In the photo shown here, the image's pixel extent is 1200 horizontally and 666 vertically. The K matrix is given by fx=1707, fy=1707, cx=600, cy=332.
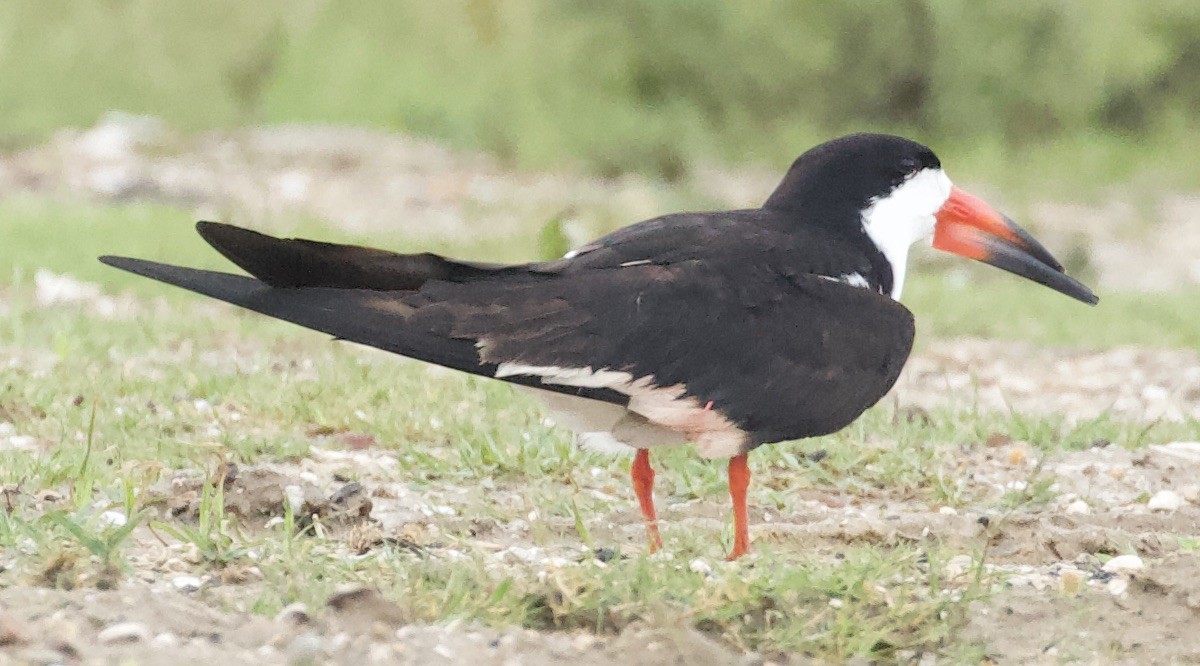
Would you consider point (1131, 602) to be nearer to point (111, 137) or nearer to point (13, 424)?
point (13, 424)

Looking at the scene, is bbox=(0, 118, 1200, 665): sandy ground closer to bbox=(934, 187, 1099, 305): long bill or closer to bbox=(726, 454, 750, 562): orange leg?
bbox=(726, 454, 750, 562): orange leg

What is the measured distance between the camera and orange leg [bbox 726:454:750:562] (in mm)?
3773

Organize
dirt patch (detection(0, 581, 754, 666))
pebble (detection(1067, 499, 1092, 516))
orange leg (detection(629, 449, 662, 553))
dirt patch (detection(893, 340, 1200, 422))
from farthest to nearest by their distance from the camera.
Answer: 1. dirt patch (detection(893, 340, 1200, 422))
2. pebble (detection(1067, 499, 1092, 516))
3. orange leg (detection(629, 449, 662, 553))
4. dirt patch (detection(0, 581, 754, 666))

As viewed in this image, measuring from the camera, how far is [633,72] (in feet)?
43.8

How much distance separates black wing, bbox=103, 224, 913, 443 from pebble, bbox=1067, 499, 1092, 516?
31.2 inches

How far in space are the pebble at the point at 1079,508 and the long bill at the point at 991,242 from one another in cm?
53

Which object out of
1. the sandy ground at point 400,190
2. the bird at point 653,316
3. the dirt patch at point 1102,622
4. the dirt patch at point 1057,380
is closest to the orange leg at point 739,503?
the bird at point 653,316

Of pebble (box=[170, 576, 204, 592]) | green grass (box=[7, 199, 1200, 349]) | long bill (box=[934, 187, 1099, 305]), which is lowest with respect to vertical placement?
pebble (box=[170, 576, 204, 592])

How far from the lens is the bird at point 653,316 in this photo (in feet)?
11.2

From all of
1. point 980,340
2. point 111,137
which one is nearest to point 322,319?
point 980,340

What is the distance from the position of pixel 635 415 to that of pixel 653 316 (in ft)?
0.93

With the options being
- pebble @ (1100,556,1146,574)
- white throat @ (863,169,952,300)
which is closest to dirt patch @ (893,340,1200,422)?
white throat @ (863,169,952,300)

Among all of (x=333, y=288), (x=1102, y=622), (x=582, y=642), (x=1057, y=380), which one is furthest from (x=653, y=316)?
(x=1057, y=380)

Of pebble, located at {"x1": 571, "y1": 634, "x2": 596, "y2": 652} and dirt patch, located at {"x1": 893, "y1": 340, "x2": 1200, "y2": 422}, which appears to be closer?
pebble, located at {"x1": 571, "y1": 634, "x2": 596, "y2": 652}
